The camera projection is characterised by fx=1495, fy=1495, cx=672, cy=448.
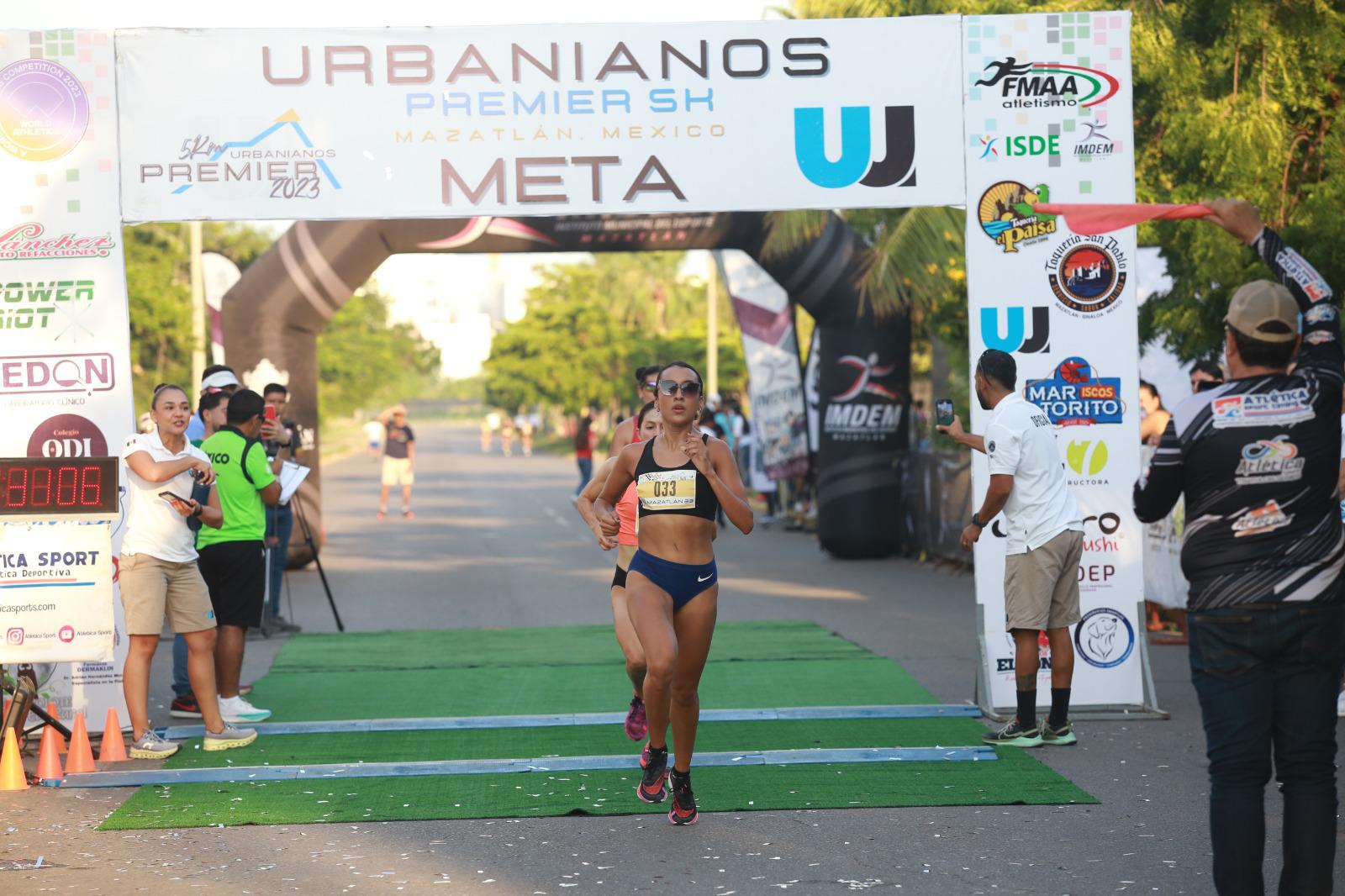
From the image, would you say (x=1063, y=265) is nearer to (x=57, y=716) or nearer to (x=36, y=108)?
(x=36, y=108)

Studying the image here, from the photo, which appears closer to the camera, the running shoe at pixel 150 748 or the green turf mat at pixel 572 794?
the green turf mat at pixel 572 794

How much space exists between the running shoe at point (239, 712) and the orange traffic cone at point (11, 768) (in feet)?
4.44

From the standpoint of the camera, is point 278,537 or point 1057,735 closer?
point 1057,735

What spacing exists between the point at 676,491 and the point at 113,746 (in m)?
3.75

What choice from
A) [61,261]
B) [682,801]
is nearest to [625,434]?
[682,801]

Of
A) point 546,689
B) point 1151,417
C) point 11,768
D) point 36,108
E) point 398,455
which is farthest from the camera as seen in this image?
point 398,455

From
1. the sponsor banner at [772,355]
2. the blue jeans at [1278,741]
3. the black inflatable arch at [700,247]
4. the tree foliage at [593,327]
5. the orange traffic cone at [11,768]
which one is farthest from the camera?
the tree foliage at [593,327]

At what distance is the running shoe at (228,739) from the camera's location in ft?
27.1

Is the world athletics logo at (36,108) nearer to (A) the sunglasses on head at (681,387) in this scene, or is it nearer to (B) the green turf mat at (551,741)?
(B) the green turf mat at (551,741)

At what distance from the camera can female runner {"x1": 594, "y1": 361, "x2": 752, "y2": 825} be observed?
20.9 feet

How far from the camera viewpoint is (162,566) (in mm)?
8227

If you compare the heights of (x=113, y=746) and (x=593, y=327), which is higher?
(x=593, y=327)

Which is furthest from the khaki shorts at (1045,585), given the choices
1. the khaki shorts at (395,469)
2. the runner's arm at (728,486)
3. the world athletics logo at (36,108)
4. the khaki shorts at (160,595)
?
the khaki shorts at (395,469)

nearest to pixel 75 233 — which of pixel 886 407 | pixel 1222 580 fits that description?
pixel 1222 580
